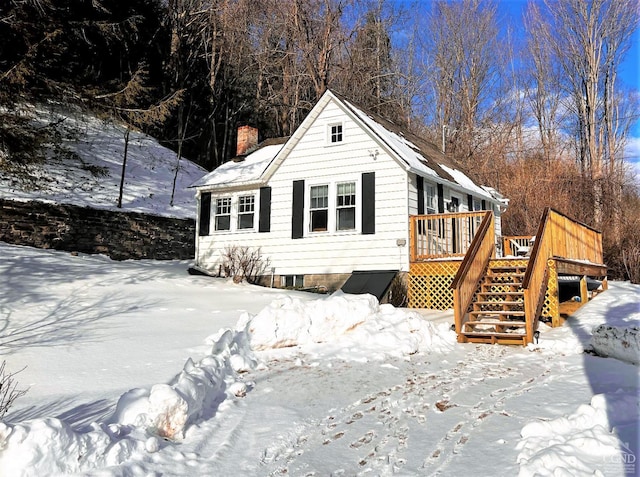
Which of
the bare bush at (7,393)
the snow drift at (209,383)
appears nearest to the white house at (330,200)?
the snow drift at (209,383)

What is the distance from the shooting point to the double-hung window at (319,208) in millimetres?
15383

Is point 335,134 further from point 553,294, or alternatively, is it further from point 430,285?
point 553,294

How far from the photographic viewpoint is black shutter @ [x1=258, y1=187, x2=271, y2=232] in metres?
16.2

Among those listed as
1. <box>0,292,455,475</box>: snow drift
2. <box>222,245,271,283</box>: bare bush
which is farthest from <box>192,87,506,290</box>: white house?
<box>0,292,455,475</box>: snow drift

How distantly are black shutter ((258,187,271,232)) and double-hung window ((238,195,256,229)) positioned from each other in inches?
18.8

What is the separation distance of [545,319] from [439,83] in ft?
78.7

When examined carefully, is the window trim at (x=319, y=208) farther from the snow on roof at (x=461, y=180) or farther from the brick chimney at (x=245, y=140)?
the brick chimney at (x=245, y=140)

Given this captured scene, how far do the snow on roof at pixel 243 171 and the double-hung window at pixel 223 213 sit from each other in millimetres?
633

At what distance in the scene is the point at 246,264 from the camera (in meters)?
15.8

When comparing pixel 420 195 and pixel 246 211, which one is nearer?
pixel 420 195

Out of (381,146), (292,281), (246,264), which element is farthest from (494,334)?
(246,264)

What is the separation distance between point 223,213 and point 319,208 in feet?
12.6

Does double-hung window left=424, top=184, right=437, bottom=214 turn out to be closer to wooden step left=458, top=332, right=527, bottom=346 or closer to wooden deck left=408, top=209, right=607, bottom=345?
wooden deck left=408, top=209, right=607, bottom=345

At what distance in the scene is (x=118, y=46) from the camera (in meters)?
28.0
